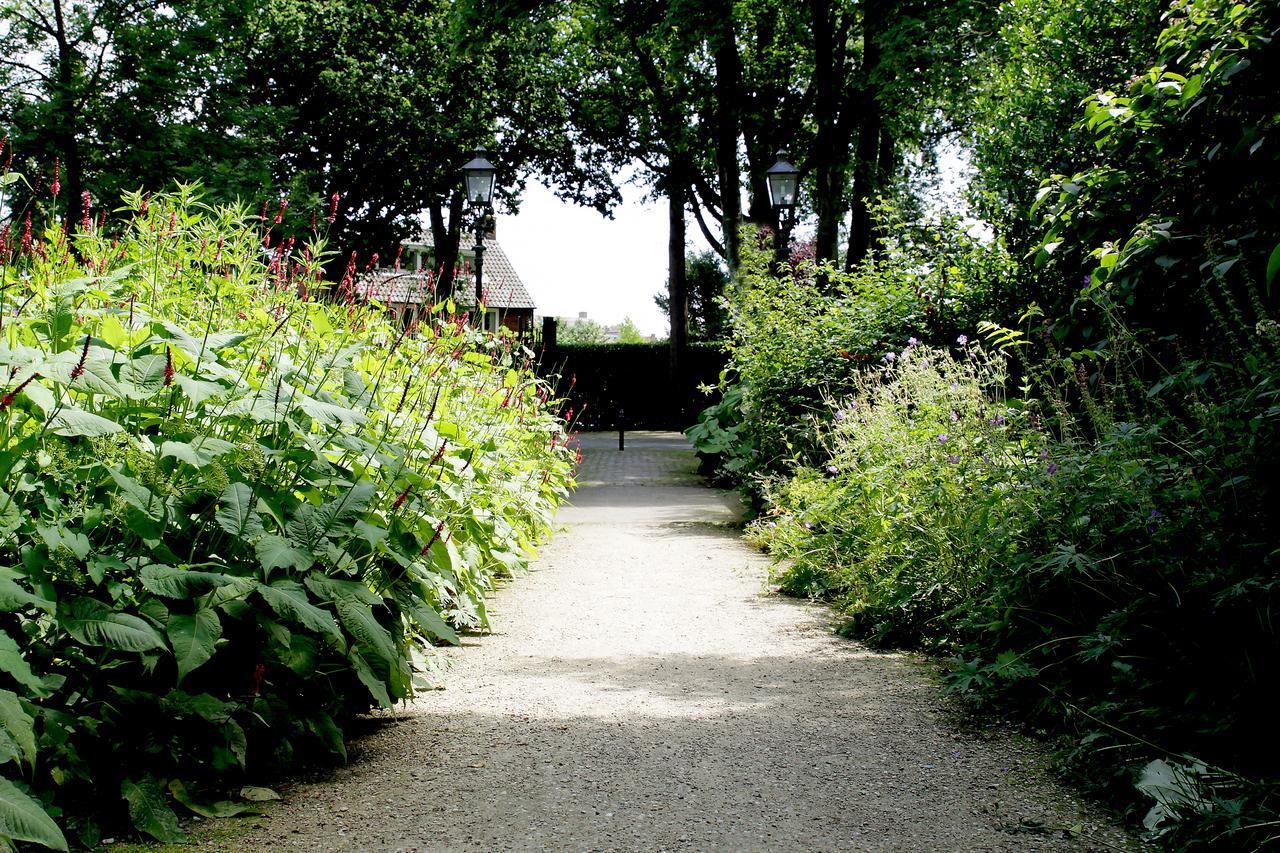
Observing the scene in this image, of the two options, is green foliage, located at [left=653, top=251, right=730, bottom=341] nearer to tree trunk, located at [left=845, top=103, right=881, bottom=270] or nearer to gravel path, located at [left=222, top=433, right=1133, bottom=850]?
tree trunk, located at [left=845, top=103, right=881, bottom=270]

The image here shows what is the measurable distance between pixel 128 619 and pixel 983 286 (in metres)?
8.01

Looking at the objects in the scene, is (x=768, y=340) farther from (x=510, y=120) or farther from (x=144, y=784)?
(x=510, y=120)

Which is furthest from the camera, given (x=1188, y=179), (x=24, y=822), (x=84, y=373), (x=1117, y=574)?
(x=1188, y=179)

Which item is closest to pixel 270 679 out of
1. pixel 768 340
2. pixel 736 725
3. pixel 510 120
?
pixel 736 725

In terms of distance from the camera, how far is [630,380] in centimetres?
3319

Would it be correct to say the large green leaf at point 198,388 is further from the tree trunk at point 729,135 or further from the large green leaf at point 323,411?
the tree trunk at point 729,135

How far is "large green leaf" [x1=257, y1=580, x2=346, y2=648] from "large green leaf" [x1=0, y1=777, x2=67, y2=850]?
795mm

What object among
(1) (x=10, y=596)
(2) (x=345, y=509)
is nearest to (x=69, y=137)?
(2) (x=345, y=509)

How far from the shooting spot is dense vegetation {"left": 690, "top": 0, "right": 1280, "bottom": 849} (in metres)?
3.24

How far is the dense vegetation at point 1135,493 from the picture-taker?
3242mm

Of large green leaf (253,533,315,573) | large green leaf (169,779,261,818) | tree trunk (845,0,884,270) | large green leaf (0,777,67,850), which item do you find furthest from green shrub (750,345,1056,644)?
tree trunk (845,0,884,270)

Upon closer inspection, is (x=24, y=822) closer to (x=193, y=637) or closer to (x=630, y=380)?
(x=193, y=637)

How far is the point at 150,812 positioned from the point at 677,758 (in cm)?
175

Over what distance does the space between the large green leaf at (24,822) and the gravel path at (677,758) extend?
26.1 inches
